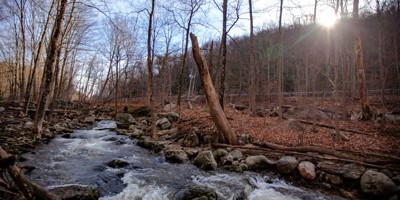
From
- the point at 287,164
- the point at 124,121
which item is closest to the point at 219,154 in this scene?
the point at 287,164

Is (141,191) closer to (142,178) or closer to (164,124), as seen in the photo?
(142,178)

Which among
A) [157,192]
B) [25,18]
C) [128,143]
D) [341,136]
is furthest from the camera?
[25,18]

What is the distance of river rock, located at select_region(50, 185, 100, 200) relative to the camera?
17.0ft

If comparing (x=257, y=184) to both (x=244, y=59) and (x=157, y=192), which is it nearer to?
(x=157, y=192)

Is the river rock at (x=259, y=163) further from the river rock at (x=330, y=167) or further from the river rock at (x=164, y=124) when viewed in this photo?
the river rock at (x=164, y=124)

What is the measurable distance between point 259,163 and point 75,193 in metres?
5.56

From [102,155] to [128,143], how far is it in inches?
109

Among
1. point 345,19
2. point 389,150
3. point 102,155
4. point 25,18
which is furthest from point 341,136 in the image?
point 25,18

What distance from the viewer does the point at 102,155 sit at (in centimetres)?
966

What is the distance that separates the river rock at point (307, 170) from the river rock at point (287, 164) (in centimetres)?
19

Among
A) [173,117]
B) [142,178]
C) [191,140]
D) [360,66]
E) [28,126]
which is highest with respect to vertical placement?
[360,66]

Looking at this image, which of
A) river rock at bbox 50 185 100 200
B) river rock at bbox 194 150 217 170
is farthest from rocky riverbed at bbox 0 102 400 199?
river rock at bbox 50 185 100 200

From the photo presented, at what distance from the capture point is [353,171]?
21.9 feet

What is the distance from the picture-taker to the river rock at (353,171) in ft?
21.4
